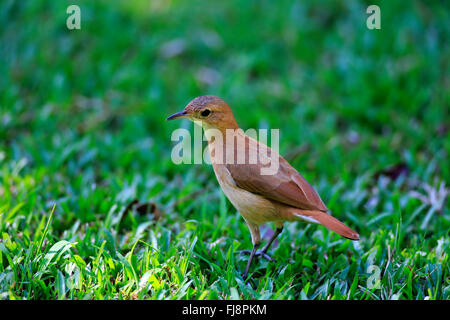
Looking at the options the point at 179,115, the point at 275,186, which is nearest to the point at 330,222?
the point at 275,186

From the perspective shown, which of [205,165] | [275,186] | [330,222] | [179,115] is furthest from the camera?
[205,165]

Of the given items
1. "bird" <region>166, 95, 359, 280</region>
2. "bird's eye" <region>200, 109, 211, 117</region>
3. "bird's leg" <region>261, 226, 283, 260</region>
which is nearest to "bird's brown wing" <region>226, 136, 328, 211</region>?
"bird" <region>166, 95, 359, 280</region>

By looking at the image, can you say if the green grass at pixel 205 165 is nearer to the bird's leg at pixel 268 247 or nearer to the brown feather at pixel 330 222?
the bird's leg at pixel 268 247

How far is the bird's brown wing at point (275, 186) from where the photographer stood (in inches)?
154

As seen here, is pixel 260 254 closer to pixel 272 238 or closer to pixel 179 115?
pixel 272 238

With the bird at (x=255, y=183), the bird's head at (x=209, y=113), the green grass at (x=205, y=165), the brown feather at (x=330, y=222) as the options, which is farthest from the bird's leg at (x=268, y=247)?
the bird's head at (x=209, y=113)

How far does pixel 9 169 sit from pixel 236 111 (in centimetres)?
283

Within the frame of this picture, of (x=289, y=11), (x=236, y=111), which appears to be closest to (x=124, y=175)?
(x=236, y=111)

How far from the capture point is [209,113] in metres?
4.25

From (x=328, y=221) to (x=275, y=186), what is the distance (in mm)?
482

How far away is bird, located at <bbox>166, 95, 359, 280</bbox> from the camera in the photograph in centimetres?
391

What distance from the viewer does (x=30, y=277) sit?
3510 millimetres

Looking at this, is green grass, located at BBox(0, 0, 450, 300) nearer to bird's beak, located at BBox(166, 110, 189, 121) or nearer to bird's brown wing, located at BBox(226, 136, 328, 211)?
bird's brown wing, located at BBox(226, 136, 328, 211)

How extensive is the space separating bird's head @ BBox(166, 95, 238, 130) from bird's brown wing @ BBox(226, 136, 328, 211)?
429mm
